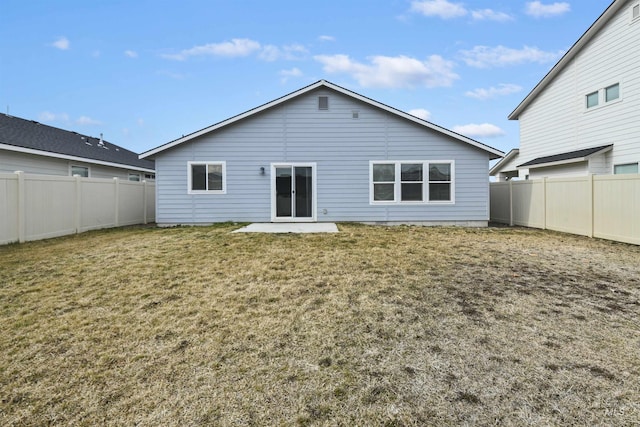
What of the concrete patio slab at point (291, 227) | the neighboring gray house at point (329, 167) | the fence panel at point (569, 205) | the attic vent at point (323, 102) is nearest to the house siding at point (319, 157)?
the neighboring gray house at point (329, 167)

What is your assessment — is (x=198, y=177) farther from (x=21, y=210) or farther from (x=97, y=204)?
(x=21, y=210)

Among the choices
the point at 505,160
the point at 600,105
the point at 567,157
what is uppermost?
the point at 600,105

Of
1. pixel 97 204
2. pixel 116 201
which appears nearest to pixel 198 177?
pixel 116 201

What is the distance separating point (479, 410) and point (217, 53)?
16.5m

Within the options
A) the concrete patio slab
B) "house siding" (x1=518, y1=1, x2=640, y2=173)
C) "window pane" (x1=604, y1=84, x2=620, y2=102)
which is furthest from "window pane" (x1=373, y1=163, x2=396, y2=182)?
"window pane" (x1=604, y1=84, x2=620, y2=102)

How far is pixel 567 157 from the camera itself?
44.3ft

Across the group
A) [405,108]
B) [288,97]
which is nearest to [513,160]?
[405,108]

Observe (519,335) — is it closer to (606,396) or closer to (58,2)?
(606,396)

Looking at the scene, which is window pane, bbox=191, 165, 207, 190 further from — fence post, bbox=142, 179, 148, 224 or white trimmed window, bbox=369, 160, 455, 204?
white trimmed window, bbox=369, 160, 455, 204

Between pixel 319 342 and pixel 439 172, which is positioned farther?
pixel 439 172

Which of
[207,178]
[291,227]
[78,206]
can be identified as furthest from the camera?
[207,178]

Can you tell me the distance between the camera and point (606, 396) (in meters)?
2.45

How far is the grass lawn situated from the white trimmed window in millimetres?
6110

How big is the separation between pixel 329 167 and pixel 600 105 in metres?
10.6
